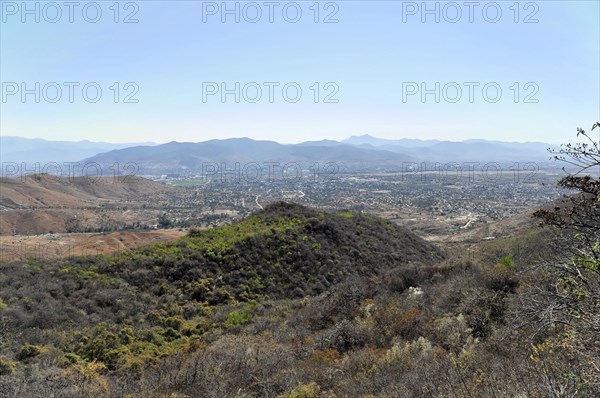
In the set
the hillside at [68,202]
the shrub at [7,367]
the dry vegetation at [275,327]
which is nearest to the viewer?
the dry vegetation at [275,327]

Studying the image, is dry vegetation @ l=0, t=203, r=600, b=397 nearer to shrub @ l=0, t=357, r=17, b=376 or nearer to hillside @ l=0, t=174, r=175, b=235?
shrub @ l=0, t=357, r=17, b=376

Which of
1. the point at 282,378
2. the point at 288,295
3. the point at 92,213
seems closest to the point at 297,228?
the point at 288,295

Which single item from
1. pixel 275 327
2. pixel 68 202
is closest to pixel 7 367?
pixel 275 327

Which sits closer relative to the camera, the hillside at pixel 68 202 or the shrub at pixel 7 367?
the shrub at pixel 7 367

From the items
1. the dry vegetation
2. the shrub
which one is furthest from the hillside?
the shrub

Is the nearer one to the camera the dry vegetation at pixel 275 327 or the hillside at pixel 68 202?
the dry vegetation at pixel 275 327

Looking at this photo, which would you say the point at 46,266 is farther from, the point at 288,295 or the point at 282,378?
the point at 282,378

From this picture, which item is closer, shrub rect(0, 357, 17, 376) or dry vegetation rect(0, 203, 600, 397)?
dry vegetation rect(0, 203, 600, 397)

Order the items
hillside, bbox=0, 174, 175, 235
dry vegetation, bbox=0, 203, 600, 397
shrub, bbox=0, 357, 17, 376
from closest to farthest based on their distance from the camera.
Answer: dry vegetation, bbox=0, 203, 600, 397
shrub, bbox=0, 357, 17, 376
hillside, bbox=0, 174, 175, 235

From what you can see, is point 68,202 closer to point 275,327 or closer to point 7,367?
point 275,327

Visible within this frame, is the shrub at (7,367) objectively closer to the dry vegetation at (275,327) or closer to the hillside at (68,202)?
the dry vegetation at (275,327)

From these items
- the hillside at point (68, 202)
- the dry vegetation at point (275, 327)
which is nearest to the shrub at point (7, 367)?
the dry vegetation at point (275, 327)

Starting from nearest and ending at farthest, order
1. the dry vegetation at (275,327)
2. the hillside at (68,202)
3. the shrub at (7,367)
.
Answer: the dry vegetation at (275,327), the shrub at (7,367), the hillside at (68,202)
